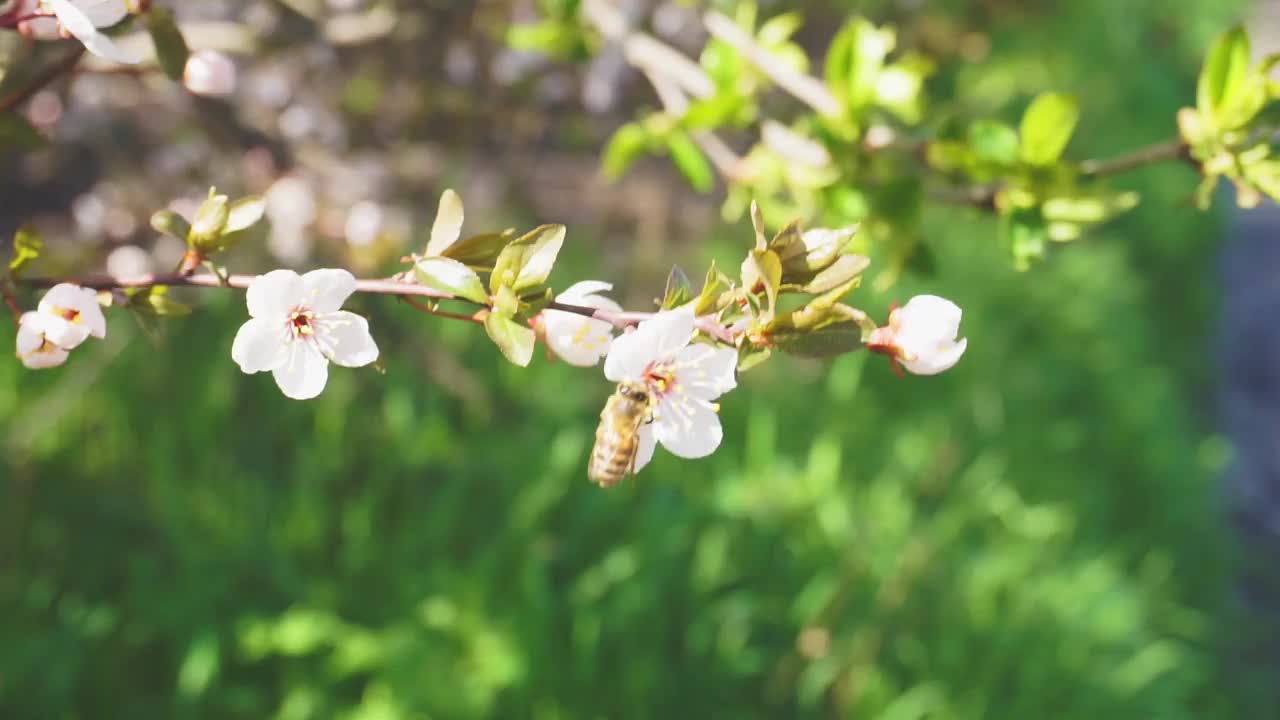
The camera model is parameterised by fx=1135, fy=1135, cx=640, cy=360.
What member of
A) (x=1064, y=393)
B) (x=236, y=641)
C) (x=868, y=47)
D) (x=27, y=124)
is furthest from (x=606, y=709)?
(x=1064, y=393)

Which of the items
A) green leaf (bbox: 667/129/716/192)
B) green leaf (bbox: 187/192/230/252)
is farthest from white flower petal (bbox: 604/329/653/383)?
green leaf (bbox: 667/129/716/192)

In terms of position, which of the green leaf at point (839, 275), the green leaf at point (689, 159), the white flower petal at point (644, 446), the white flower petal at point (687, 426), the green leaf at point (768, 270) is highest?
the green leaf at point (839, 275)

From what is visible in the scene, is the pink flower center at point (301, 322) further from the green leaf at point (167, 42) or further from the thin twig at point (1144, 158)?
the thin twig at point (1144, 158)

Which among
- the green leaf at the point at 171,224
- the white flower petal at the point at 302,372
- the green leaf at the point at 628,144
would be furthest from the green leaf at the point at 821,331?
the green leaf at the point at 628,144

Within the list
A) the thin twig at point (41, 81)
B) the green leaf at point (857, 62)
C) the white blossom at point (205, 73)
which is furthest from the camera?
the green leaf at point (857, 62)

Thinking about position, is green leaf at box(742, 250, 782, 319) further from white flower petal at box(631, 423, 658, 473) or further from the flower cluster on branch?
white flower petal at box(631, 423, 658, 473)

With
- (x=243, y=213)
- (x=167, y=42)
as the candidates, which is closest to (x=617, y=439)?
(x=243, y=213)
